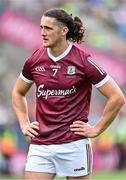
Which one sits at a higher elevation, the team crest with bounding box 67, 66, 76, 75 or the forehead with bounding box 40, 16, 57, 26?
the forehead with bounding box 40, 16, 57, 26

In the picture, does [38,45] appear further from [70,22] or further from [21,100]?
[70,22]

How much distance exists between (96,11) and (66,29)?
44.3 ft

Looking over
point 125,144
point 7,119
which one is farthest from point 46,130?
point 125,144

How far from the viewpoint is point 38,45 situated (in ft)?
62.7

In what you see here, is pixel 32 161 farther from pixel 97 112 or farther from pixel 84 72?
pixel 97 112

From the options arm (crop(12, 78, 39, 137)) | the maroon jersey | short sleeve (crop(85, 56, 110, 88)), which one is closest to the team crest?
the maroon jersey

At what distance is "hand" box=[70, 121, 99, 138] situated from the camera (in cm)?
736

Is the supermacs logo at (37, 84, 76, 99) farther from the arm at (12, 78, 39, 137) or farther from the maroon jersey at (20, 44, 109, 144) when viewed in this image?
the arm at (12, 78, 39, 137)

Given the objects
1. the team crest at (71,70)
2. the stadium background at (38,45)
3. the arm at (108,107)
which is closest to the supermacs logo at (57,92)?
the team crest at (71,70)

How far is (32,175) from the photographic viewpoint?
289 inches

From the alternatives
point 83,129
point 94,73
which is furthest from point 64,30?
point 83,129

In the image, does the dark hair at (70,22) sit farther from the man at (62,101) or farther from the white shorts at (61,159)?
the white shorts at (61,159)

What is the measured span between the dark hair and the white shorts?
920 mm

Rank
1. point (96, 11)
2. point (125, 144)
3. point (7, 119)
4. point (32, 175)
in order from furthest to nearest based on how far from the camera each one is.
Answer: point (96, 11), point (125, 144), point (7, 119), point (32, 175)
